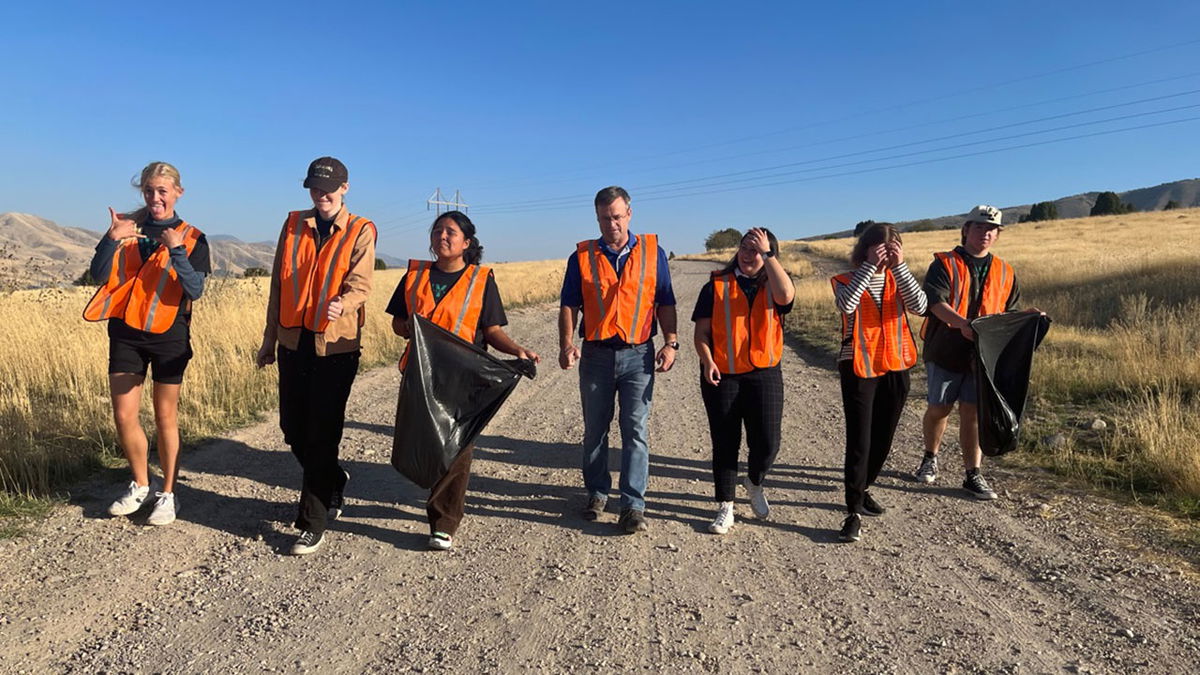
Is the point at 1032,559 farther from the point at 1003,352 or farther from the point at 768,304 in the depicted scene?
the point at 768,304

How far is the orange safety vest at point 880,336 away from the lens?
4.09m

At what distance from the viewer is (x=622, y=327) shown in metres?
4.16

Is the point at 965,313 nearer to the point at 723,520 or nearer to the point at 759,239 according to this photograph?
the point at 759,239

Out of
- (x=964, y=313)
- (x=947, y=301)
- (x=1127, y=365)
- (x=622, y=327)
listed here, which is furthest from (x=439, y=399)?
(x=1127, y=365)

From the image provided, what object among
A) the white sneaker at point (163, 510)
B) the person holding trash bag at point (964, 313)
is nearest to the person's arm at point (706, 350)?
the person holding trash bag at point (964, 313)

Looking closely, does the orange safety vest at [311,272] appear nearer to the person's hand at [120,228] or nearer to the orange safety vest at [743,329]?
the person's hand at [120,228]

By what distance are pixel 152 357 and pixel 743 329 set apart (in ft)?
11.8

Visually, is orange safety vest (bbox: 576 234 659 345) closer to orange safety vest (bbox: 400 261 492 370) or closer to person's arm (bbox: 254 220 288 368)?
orange safety vest (bbox: 400 261 492 370)

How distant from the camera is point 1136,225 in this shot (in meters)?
42.5

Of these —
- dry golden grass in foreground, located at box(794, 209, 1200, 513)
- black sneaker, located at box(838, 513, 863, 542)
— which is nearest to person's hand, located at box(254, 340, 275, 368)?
black sneaker, located at box(838, 513, 863, 542)

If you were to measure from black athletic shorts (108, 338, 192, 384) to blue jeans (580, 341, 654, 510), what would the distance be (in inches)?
98.1

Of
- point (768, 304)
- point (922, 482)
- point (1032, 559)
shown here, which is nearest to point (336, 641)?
point (768, 304)

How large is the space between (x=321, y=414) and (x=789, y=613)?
2.76 metres

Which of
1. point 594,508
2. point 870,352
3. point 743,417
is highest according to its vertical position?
point 870,352
